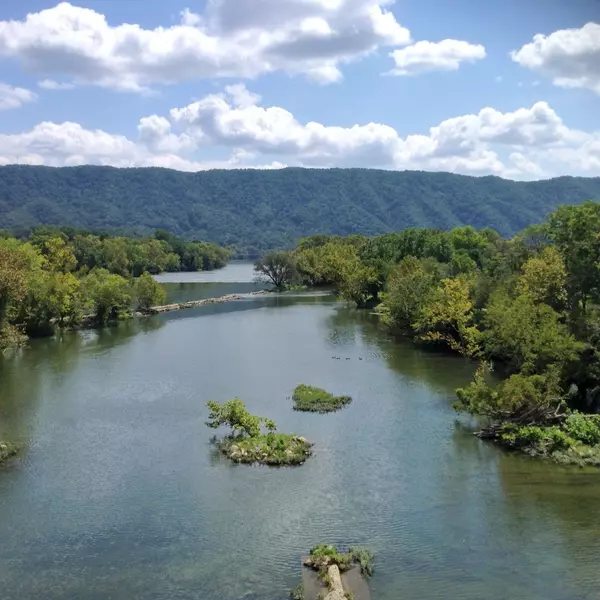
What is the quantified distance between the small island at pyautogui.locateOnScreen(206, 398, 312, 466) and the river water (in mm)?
750

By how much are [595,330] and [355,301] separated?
209ft

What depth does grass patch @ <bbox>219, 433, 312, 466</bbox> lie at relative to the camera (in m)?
30.1

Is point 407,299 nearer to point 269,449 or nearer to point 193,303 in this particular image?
point 269,449

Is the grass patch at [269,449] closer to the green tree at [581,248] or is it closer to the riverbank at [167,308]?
the green tree at [581,248]

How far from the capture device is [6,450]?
30969 mm

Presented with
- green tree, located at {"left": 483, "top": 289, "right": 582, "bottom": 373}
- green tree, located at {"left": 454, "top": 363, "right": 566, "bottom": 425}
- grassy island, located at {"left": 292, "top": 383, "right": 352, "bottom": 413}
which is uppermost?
green tree, located at {"left": 483, "top": 289, "right": 582, "bottom": 373}

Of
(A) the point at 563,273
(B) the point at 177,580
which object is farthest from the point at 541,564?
(A) the point at 563,273

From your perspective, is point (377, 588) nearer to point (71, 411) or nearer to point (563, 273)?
point (71, 411)

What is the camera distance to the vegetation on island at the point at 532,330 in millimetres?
31719

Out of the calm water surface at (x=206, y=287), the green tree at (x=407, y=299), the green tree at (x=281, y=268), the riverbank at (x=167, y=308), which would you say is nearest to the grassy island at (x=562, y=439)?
the green tree at (x=407, y=299)

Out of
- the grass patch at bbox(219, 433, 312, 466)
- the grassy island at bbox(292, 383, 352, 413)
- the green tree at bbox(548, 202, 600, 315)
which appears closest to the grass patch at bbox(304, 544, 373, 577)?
the grass patch at bbox(219, 433, 312, 466)

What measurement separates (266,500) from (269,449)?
4838 mm

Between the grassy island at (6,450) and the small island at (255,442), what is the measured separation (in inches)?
362

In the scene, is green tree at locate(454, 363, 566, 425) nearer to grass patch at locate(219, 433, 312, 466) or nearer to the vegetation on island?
the vegetation on island
